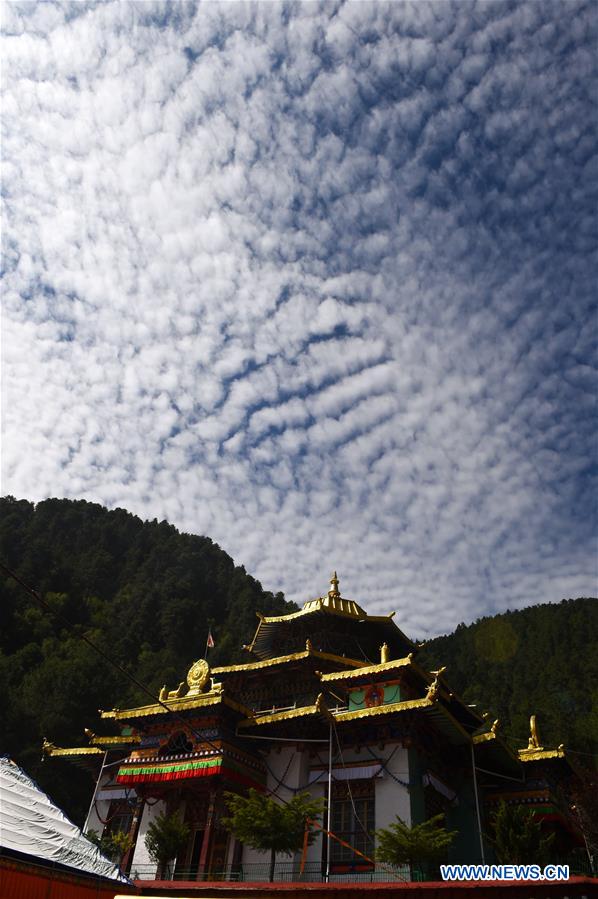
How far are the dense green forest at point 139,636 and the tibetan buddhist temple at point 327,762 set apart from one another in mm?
16790

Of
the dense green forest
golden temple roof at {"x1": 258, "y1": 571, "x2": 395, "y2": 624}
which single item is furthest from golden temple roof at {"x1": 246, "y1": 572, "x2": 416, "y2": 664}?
the dense green forest

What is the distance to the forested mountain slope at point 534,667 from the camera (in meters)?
53.0

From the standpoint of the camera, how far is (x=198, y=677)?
25453 millimetres

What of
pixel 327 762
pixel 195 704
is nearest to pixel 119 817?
pixel 195 704

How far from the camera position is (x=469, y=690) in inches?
2611

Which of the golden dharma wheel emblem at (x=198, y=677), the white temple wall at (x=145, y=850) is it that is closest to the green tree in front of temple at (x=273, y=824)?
the white temple wall at (x=145, y=850)

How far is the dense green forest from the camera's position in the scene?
47281 mm

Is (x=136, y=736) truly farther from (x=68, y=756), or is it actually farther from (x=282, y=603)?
(x=282, y=603)

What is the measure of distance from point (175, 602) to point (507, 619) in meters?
49.8

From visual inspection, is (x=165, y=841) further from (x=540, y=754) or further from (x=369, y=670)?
(x=540, y=754)

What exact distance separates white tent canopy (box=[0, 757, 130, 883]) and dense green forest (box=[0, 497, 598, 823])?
91.0 ft

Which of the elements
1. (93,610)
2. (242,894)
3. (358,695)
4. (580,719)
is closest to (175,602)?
(93,610)

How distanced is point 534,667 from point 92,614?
5002cm

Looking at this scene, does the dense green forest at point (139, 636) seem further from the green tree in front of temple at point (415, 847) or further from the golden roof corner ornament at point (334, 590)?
the green tree in front of temple at point (415, 847)
